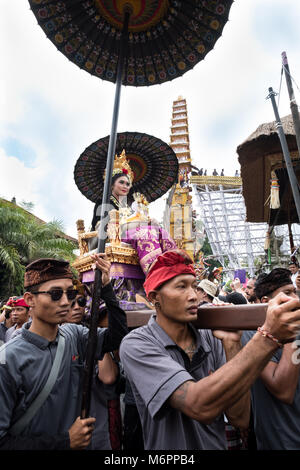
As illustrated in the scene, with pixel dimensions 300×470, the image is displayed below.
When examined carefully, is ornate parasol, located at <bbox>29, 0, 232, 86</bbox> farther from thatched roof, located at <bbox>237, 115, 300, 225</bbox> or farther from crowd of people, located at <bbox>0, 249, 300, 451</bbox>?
thatched roof, located at <bbox>237, 115, 300, 225</bbox>

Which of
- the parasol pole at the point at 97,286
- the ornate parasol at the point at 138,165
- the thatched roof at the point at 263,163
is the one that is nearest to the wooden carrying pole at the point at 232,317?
the parasol pole at the point at 97,286

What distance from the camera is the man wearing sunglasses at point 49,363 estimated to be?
1642mm

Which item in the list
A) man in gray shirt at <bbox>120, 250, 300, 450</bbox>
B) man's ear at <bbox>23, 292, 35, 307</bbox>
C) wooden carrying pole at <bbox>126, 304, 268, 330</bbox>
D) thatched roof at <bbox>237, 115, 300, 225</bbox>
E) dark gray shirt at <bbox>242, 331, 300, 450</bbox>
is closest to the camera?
man in gray shirt at <bbox>120, 250, 300, 450</bbox>

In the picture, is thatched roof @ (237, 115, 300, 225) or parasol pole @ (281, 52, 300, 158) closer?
parasol pole @ (281, 52, 300, 158)

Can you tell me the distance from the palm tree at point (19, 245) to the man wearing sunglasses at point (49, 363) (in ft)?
34.7

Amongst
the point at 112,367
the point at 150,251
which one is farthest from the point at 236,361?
the point at 150,251

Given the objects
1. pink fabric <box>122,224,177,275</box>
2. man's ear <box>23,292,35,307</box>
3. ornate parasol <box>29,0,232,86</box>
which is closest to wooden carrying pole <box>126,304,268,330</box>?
man's ear <box>23,292,35,307</box>

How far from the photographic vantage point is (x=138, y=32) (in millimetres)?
2859

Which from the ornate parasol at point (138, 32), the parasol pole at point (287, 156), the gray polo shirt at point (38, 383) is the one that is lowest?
the gray polo shirt at point (38, 383)

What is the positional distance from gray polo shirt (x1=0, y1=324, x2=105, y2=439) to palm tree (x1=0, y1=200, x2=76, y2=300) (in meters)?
10.8

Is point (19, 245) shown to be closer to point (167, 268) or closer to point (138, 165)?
point (138, 165)

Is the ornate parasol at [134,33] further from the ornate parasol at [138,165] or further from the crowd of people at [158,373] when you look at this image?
the ornate parasol at [138,165]

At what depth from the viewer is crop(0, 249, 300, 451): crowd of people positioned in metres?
1.19

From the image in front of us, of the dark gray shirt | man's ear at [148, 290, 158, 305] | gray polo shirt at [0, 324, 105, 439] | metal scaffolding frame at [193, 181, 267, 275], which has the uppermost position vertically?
metal scaffolding frame at [193, 181, 267, 275]
